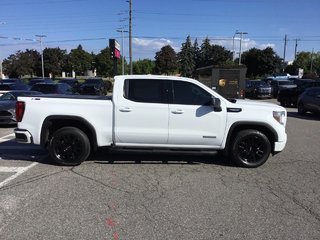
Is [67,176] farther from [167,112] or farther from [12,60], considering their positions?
[12,60]

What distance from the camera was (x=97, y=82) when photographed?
3722 cm

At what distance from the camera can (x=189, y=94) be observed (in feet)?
25.2

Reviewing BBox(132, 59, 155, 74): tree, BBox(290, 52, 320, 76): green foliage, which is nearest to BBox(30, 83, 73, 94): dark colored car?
BBox(290, 52, 320, 76): green foliage

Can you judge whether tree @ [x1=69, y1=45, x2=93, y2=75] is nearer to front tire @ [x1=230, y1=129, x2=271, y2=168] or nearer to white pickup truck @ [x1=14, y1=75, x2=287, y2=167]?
white pickup truck @ [x1=14, y1=75, x2=287, y2=167]

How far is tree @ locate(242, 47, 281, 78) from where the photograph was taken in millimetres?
92562

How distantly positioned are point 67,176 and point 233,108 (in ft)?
11.4

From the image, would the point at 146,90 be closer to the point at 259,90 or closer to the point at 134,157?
the point at 134,157

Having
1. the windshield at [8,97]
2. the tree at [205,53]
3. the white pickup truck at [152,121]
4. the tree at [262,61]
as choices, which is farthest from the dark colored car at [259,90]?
the tree at [205,53]

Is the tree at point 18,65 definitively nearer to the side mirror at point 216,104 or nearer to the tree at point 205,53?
the tree at point 205,53

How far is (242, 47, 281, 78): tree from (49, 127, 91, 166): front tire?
90251mm

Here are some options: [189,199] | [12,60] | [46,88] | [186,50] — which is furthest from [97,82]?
[186,50]

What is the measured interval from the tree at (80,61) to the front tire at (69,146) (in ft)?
375

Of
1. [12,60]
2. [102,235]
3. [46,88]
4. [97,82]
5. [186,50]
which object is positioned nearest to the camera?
[102,235]

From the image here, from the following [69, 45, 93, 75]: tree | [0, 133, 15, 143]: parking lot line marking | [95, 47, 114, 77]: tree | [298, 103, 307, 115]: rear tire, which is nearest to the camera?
[0, 133, 15, 143]: parking lot line marking
